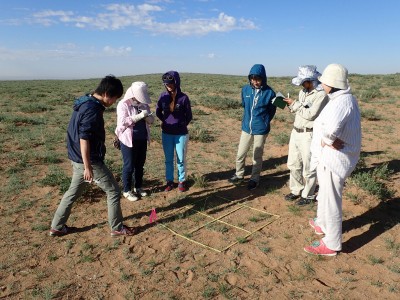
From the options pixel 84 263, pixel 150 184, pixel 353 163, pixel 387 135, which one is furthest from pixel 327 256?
pixel 387 135

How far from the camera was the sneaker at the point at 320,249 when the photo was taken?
3805mm

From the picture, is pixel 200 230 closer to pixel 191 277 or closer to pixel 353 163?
pixel 191 277

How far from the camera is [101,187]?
3949mm

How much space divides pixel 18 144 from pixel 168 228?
6.00 m

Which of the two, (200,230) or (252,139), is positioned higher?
(252,139)

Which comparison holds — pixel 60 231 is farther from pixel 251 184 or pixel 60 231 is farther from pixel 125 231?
pixel 251 184

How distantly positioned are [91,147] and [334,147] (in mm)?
2692

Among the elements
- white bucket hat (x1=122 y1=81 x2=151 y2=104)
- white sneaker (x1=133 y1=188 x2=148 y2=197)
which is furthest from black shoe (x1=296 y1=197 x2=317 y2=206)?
white bucket hat (x1=122 y1=81 x2=151 y2=104)

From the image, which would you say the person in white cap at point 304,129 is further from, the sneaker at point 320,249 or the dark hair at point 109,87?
the dark hair at point 109,87

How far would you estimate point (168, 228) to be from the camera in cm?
445

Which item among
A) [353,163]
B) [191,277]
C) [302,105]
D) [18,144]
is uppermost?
[302,105]

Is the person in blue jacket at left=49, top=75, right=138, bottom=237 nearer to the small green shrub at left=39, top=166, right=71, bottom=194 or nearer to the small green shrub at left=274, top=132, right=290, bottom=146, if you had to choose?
the small green shrub at left=39, top=166, right=71, bottom=194

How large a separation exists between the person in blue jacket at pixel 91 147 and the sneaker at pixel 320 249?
234cm

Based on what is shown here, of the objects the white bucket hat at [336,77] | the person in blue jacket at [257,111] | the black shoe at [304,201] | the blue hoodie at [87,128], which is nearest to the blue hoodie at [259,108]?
the person in blue jacket at [257,111]
